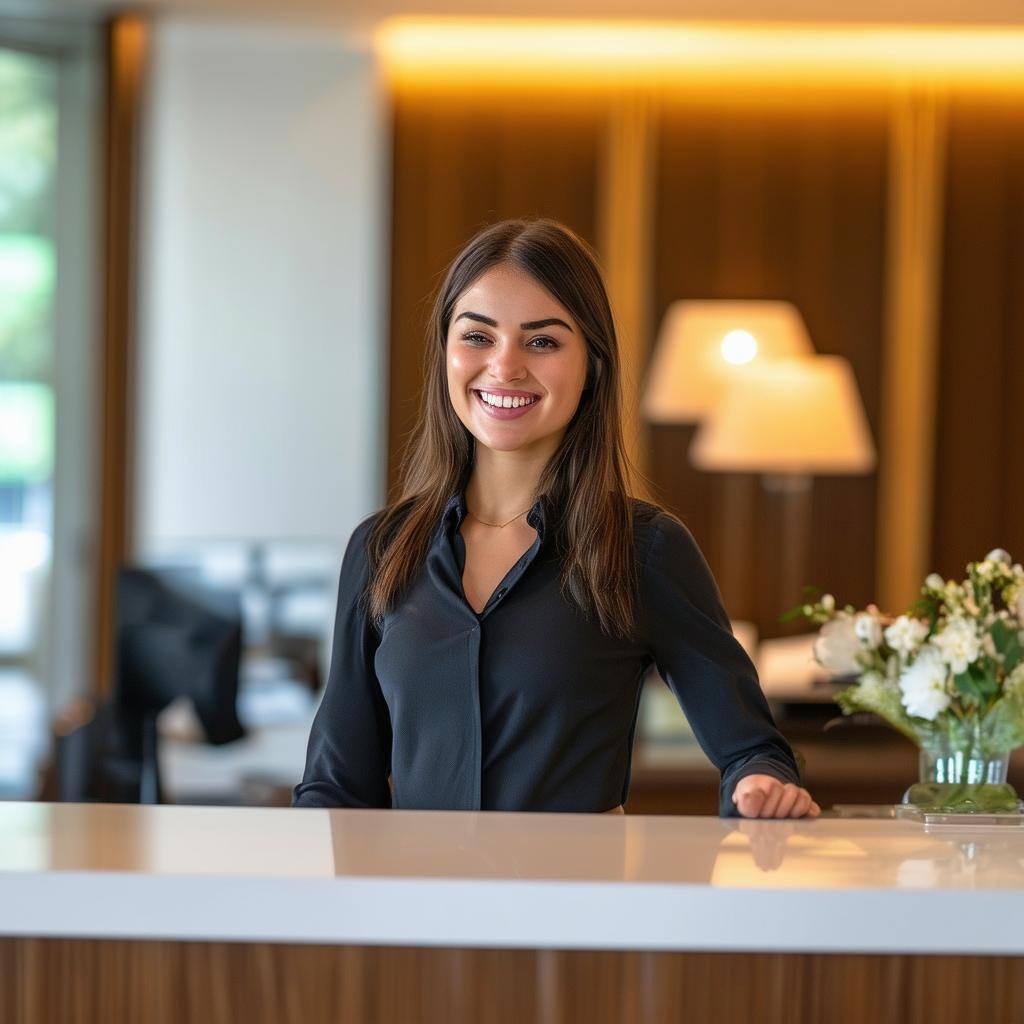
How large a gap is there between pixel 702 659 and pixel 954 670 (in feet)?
0.97

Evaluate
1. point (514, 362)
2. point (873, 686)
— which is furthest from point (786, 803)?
point (514, 362)

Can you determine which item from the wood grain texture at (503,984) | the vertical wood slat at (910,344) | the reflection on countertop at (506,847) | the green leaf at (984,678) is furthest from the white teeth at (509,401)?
the vertical wood slat at (910,344)

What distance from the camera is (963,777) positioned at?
1.81 meters

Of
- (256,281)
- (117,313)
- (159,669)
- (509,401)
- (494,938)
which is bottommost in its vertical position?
(159,669)

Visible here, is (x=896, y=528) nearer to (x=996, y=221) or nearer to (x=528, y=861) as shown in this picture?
(x=996, y=221)

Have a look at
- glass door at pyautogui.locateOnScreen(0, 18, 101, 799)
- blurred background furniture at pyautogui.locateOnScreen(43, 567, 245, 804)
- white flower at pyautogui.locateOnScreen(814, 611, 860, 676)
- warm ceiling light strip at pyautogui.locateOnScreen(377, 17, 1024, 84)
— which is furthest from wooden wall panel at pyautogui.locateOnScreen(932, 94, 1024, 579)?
white flower at pyautogui.locateOnScreen(814, 611, 860, 676)

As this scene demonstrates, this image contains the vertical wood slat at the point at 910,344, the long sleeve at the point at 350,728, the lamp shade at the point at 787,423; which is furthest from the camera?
the vertical wood slat at the point at 910,344

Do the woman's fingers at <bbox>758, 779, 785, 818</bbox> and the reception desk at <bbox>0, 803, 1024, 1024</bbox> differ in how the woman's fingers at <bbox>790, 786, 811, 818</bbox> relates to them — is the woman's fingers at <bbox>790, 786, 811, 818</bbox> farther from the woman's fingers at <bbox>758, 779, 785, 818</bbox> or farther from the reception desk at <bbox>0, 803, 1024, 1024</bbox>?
the reception desk at <bbox>0, 803, 1024, 1024</bbox>

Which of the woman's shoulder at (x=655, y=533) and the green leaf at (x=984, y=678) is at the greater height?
the woman's shoulder at (x=655, y=533)

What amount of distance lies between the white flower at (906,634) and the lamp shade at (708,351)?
12.7 feet

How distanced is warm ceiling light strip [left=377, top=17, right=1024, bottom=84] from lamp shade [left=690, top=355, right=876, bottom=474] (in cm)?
158

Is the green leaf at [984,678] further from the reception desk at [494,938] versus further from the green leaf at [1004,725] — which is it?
the reception desk at [494,938]

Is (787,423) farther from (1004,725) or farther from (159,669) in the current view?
(1004,725)

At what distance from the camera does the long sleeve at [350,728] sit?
6.15 feet
